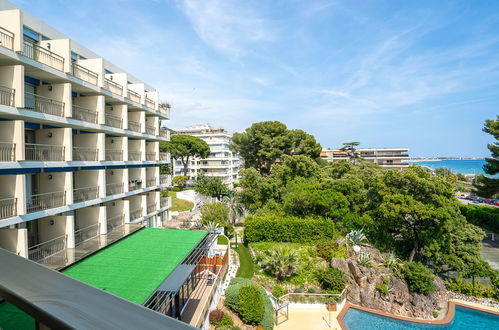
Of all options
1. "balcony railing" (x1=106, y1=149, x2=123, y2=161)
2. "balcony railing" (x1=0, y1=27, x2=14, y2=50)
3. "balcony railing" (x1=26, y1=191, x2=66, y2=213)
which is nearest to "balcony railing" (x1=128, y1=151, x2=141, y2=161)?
"balcony railing" (x1=106, y1=149, x2=123, y2=161)

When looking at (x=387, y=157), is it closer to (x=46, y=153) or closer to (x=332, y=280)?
(x=332, y=280)

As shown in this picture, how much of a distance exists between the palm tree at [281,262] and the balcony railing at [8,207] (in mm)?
14904

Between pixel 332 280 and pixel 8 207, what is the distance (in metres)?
18.3

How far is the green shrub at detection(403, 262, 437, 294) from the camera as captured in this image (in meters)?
19.0

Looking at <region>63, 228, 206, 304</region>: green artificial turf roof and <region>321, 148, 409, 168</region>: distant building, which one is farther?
<region>321, 148, 409, 168</region>: distant building

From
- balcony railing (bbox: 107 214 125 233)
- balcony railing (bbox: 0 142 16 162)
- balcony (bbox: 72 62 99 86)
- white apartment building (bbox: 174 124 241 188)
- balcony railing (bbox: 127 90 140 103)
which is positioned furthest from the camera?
white apartment building (bbox: 174 124 241 188)

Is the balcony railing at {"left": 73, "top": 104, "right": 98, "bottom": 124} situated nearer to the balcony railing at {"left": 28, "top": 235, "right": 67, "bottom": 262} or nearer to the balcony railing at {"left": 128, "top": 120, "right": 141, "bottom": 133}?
the balcony railing at {"left": 128, "top": 120, "right": 141, "bottom": 133}

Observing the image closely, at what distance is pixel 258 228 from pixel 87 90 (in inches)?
672

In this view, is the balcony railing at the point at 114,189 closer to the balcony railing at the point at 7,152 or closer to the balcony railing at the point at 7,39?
the balcony railing at the point at 7,152

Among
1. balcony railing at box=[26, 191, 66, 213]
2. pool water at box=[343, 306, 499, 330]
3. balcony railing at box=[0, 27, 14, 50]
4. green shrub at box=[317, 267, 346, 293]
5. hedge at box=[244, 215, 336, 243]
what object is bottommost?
pool water at box=[343, 306, 499, 330]

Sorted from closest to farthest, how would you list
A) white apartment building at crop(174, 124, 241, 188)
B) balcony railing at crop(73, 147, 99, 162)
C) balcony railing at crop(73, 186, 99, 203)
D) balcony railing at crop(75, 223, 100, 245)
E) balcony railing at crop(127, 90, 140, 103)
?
balcony railing at crop(73, 186, 99, 203), balcony railing at crop(73, 147, 99, 162), balcony railing at crop(75, 223, 100, 245), balcony railing at crop(127, 90, 140, 103), white apartment building at crop(174, 124, 241, 188)

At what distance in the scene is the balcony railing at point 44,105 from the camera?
13162mm

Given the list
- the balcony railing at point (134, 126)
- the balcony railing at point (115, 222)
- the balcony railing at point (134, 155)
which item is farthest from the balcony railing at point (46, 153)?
the balcony railing at point (134, 155)

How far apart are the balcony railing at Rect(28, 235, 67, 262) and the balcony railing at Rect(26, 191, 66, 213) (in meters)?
1.55
